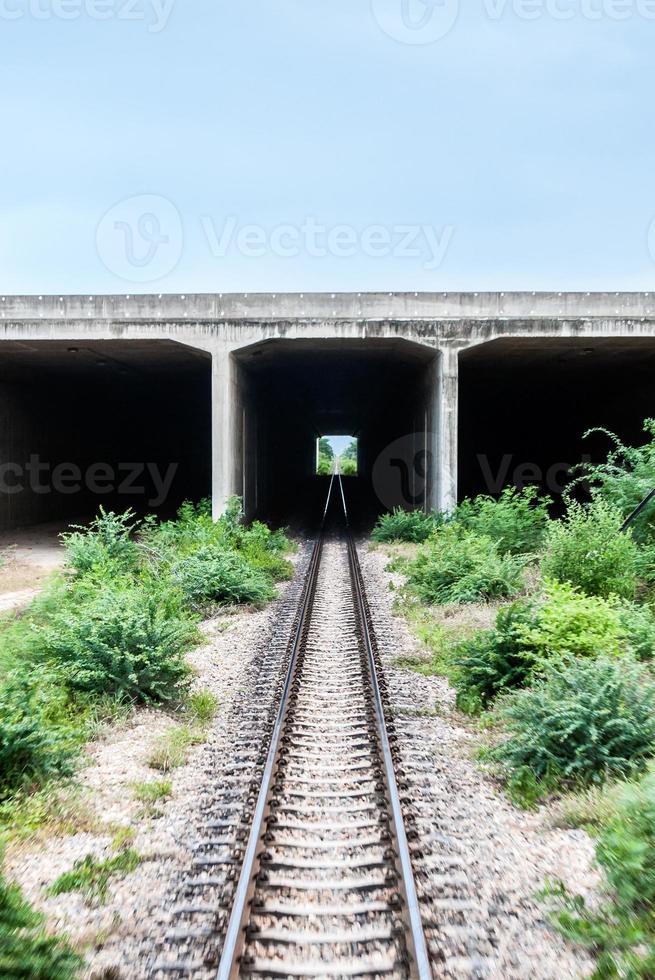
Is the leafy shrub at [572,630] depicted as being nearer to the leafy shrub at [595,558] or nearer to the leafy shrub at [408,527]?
the leafy shrub at [595,558]

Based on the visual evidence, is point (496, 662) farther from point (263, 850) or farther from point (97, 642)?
point (97, 642)

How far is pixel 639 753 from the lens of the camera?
4.78 meters

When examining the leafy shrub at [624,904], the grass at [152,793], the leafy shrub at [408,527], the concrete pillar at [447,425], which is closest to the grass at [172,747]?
the grass at [152,793]

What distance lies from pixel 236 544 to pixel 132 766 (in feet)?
33.6

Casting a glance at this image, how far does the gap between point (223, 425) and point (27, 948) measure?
15.1 m

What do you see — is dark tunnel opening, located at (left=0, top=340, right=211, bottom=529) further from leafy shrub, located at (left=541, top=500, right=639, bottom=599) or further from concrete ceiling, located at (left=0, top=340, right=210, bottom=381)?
leafy shrub, located at (left=541, top=500, right=639, bottom=599)

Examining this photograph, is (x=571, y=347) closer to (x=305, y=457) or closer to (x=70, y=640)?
(x=70, y=640)

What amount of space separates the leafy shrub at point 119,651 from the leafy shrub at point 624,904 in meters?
4.52

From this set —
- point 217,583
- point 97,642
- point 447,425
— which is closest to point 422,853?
point 97,642

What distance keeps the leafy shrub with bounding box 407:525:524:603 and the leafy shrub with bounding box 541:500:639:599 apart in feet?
3.29

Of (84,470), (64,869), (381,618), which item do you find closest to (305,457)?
(84,470)

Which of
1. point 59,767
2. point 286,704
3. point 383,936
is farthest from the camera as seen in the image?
point 286,704

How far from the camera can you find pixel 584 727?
16.2 ft

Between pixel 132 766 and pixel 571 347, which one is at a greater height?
pixel 571 347
